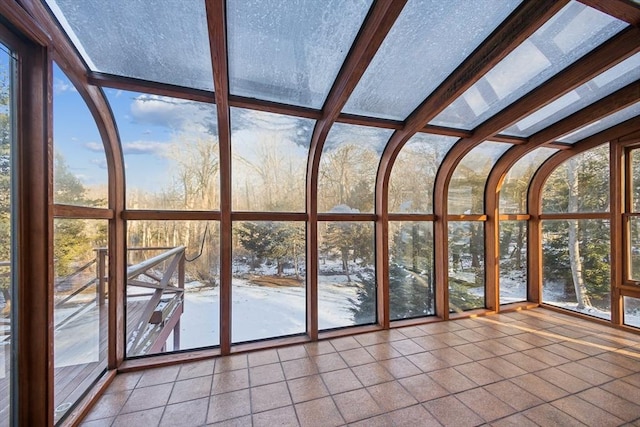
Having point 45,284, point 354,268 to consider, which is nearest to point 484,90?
point 354,268

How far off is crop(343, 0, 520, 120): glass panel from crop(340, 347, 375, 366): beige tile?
3.04 meters

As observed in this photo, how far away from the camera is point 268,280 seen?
3654 millimetres

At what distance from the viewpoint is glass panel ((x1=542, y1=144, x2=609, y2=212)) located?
4168 mm

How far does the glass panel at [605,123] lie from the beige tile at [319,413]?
4.80 meters

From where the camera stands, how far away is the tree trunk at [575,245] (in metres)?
4.48

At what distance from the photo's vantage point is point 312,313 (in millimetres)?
3596

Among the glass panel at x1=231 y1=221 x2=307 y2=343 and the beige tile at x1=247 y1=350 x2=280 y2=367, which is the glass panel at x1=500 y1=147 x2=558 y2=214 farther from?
the beige tile at x1=247 y1=350 x2=280 y2=367

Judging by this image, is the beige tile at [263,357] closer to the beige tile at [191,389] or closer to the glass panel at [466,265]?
the beige tile at [191,389]

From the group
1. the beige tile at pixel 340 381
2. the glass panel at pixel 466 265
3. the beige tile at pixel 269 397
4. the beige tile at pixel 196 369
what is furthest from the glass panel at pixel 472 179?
the beige tile at pixel 196 369

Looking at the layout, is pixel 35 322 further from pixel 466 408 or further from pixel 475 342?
pixel 475 342

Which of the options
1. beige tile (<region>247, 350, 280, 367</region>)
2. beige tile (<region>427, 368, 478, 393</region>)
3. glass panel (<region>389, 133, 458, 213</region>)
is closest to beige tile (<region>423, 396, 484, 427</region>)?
beige tile (<region>427, 368, 478, 393</region>)

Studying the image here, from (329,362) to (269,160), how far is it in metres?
2.66

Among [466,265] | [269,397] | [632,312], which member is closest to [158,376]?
[269,397]

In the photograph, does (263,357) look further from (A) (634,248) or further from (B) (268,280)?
(A) (634,248)
